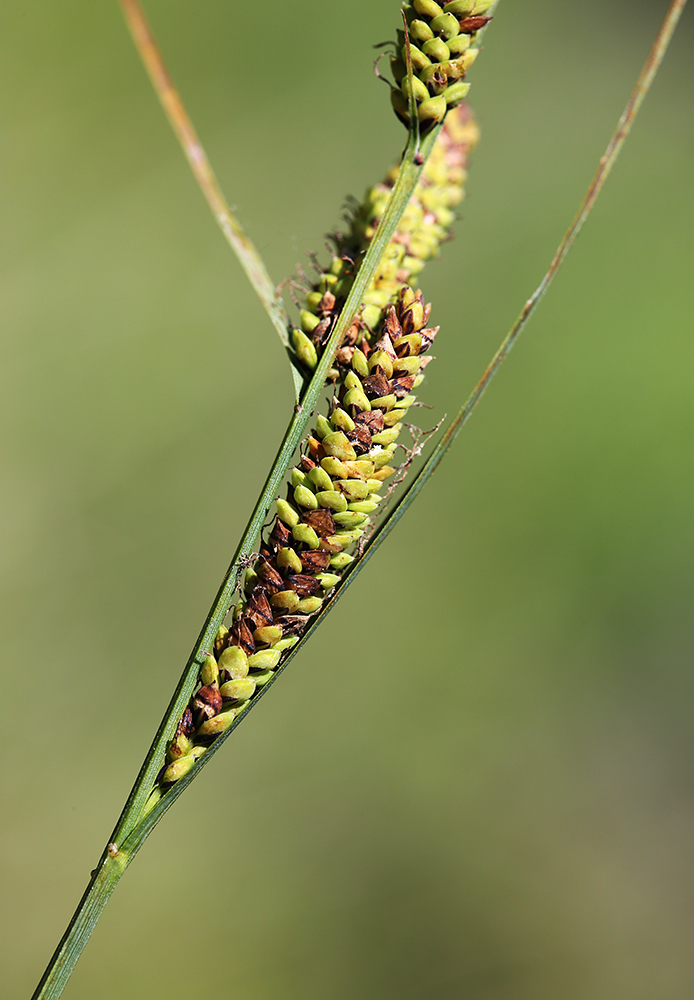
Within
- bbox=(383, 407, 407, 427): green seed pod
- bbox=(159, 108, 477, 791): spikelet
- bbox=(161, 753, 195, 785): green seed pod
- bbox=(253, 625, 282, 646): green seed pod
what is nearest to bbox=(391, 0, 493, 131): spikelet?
bbox=(159, 108, 477, 791): spikelet

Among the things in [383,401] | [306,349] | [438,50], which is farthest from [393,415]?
[438,50]

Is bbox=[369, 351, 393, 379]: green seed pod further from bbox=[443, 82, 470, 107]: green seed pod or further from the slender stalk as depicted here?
bbox=[443, 82, 470, 107]: green seed pod

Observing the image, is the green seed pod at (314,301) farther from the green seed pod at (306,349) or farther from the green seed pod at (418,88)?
the green seed pod at (418,88)

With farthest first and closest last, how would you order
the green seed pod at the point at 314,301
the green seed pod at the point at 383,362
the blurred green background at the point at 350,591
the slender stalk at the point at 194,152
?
the blurred green background at the point at 350,591 < the green seed pod at the point at 314,301 < the green seed pod at the point at 383,362 < the slender stalk at the point at 194,152

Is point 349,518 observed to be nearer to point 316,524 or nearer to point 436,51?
point 316,524

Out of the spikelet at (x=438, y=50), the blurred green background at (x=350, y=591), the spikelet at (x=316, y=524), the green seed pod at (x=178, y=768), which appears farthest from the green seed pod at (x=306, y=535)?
the blurred green background at (x=350, y=591)

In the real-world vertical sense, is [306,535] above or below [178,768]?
above
